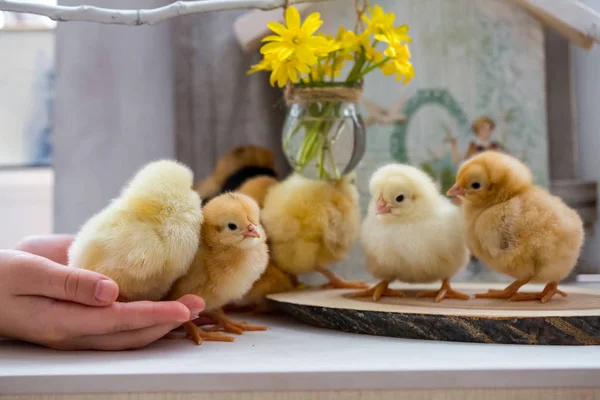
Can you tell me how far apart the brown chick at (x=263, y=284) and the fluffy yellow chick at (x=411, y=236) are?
179mm

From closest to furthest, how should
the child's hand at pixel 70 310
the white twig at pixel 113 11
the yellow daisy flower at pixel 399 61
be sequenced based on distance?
the child's hand at pixel 70 310, the white twig at pixel 113 11, the yellow daisy flower at pixel 399 61

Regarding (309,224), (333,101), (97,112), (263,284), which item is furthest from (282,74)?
(97,112)

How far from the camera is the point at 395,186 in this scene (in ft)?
3.39

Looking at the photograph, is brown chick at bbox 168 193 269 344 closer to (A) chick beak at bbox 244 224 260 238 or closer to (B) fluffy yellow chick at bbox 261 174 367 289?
(A) chick beak at bbox 244 224 260 238

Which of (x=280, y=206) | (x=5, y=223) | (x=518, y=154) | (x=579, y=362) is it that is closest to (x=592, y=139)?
(x=518, y=154)

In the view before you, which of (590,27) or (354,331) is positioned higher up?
(590,27)

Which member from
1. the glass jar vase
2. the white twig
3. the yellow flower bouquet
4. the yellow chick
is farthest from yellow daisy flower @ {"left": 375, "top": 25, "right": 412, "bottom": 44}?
the yellow chick

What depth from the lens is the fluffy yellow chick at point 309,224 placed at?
3.74ft

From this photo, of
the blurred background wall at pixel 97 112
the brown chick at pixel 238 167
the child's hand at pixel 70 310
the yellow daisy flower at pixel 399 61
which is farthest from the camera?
the blurred background wall at pixel 97 112

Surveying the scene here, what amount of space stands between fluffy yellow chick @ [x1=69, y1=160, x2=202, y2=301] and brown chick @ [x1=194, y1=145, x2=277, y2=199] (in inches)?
19.7

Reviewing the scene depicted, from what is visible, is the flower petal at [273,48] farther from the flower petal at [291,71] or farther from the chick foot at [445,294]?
the chick foot at [445,294]

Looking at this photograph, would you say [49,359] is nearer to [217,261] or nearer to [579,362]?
[217,261]

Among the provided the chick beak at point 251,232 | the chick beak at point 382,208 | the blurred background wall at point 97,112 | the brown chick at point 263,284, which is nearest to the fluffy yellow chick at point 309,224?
the brown chick at point 263,284

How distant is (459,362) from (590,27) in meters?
0.91
